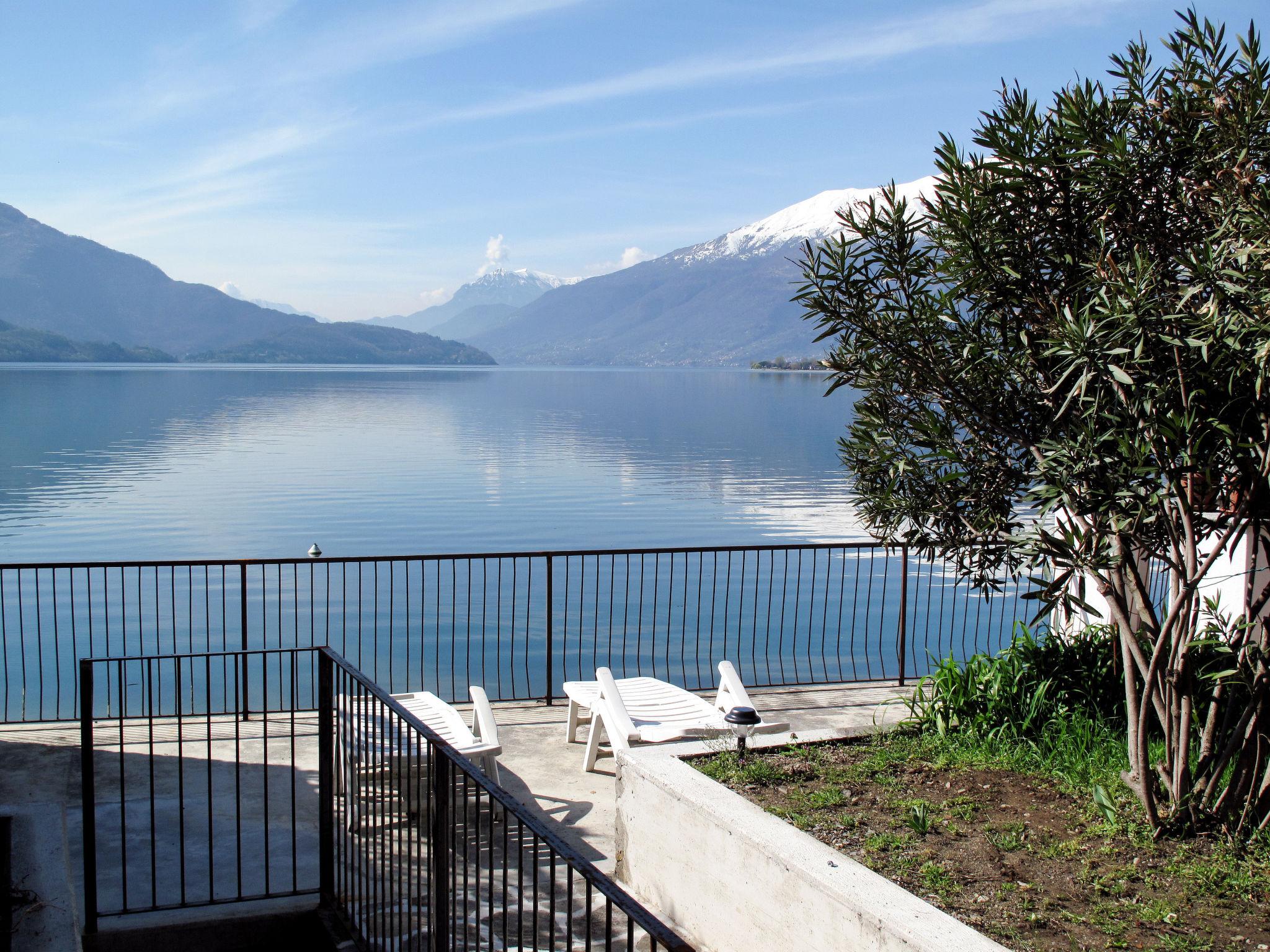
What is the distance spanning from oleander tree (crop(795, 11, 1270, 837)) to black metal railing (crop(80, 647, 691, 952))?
2.34 meters

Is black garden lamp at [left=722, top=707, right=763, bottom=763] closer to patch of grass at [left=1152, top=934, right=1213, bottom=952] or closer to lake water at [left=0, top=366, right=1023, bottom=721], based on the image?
lake water at [left=0, top=366, right=1023, bottom=721]

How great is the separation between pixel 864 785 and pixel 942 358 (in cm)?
203

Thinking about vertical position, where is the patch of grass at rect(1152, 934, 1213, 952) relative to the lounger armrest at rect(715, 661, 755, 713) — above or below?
above

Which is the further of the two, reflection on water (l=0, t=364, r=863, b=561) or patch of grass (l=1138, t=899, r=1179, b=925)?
reflection on water (l=0, t=364, r=863, b=561)

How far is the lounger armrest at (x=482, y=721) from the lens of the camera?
6.53 meters

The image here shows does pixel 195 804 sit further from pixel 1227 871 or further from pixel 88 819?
pixel 1227 871

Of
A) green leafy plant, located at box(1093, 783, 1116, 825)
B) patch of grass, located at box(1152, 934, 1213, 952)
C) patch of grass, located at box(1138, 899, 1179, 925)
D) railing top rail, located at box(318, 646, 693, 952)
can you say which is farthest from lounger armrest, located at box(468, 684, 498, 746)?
patch of grass, located at box(1152, 934, 1213, 952)

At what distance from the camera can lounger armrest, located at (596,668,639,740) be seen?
6.43 meters

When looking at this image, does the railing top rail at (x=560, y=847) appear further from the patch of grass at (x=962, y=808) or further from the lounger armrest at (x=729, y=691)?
the lounger armrest at (x=729, y=691)

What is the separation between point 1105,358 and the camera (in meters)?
4.10

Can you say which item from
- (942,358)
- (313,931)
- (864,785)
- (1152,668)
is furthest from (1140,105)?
(313,931)

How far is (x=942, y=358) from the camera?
504cm

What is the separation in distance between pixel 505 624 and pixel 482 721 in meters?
11.4

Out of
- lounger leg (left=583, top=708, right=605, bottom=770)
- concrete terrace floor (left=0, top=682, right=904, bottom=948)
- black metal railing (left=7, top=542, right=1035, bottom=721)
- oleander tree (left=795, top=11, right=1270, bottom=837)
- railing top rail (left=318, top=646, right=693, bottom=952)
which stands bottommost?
black metal railing (left=7, top=542, right=1035, bottom=721)
